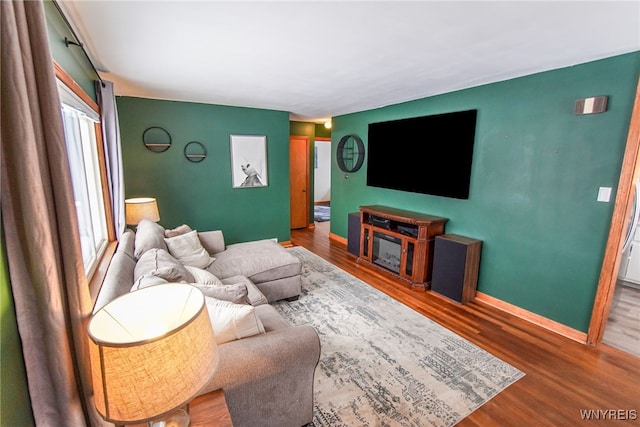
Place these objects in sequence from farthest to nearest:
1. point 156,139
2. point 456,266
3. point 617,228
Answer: point 156,139
point 456,266
point 617,228

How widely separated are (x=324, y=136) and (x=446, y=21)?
5477 millimetres

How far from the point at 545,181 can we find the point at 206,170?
4.12 m

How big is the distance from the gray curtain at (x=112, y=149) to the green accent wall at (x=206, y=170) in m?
1.01

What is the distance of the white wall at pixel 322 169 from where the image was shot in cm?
911

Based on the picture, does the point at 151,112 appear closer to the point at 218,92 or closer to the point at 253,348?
the point at 218,92

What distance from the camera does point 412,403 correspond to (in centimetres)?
191

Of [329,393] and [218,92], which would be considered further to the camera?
[218,92]

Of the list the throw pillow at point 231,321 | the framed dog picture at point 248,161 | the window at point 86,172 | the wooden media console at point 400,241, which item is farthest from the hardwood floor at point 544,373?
the window at point 86,172

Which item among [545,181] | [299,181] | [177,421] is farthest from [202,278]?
[299,181]

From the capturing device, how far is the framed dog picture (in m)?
4.52

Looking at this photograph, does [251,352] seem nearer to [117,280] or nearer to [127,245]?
[117,280]

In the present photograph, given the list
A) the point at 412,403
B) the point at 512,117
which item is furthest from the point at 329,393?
the point at 512,117

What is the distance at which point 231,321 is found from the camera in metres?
1.52

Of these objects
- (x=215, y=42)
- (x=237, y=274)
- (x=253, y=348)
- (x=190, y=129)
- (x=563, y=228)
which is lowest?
(x=237, y=274)
